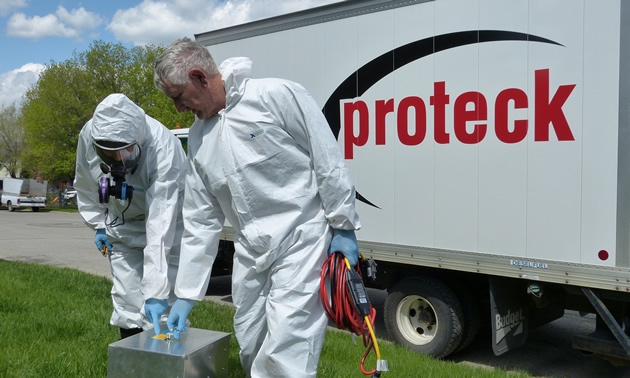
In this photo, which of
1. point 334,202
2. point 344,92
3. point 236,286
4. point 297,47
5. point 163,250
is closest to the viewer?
point 334,202

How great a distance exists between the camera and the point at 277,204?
249 cm

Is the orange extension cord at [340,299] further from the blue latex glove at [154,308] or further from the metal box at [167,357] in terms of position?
the blue latex glove at [154,308]

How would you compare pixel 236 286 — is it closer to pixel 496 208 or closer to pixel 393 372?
pixel 393 372

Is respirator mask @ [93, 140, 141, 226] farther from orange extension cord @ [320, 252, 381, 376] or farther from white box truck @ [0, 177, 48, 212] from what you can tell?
white box truck @ [0, 177, 48, 212]

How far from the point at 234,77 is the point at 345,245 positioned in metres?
0.90

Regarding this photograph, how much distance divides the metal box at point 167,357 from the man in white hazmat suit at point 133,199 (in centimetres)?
23

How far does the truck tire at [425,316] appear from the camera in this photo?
5.24m

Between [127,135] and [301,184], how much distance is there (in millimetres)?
1357

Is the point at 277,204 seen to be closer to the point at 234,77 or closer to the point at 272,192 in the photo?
the point at 272,192

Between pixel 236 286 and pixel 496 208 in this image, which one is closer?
pixel 236 286

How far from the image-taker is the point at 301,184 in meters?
2.51

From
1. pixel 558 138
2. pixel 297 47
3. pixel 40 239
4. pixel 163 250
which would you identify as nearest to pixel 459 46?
pixel 558 138

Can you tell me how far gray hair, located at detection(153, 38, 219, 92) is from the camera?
2.50 m

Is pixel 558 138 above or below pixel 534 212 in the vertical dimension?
above
